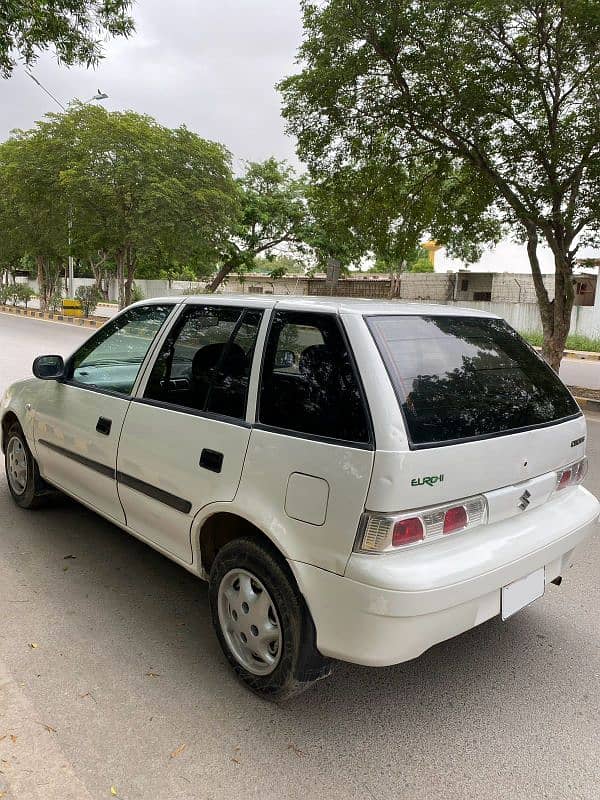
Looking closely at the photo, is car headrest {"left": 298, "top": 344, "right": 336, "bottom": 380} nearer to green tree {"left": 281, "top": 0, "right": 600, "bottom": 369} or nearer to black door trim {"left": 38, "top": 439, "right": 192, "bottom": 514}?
Answer: black door trim {"left": 38, "top": 439, "right": 192, "bottom": 514}

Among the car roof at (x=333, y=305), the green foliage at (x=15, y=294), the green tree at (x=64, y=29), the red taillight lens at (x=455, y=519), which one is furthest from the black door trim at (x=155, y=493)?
the green foliage at (x=15, y=294)

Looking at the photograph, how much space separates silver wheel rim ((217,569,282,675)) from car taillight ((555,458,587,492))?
4.59 ft

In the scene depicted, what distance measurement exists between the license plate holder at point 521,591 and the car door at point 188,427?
116cm

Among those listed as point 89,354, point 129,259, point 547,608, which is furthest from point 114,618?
point 129,259

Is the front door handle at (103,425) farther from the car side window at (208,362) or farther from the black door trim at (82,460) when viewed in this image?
the car side window at (208,362)

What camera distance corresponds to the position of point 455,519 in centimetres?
233

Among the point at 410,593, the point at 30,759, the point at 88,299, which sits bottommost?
the point at 30,759

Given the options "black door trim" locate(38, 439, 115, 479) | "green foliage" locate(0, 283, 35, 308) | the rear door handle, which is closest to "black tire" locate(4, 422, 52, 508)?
"black door trim" locate(38, 439, 115, 479)

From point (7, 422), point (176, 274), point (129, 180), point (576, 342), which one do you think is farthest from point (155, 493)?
point (176, 274)

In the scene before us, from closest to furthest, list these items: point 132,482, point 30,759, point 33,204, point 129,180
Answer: point 30,759, point 132,482, point 129,180, point 33,204

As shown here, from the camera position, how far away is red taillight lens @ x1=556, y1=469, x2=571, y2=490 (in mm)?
2885

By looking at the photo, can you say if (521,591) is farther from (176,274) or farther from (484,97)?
(176,274)

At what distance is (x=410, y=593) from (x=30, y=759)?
4.89 feet

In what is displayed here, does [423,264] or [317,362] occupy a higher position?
[423,264]
